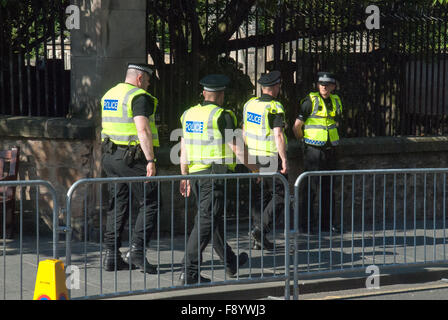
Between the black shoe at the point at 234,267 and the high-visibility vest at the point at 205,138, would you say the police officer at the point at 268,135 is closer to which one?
the black shoe at the point at 234,267

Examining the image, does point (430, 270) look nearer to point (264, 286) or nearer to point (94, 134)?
point (264, 286)

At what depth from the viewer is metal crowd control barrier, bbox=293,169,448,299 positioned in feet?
25.6

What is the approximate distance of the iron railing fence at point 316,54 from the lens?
1032cm

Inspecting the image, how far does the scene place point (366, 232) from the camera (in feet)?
30.0

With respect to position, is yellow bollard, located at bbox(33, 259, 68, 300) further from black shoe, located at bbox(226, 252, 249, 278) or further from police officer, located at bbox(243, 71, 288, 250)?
police officer, located at bbox(243, 71, 288, 250)

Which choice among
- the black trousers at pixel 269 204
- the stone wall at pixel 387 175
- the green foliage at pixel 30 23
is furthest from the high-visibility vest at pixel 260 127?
the green foliage at pixel 30 23

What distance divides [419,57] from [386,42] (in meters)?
0.65

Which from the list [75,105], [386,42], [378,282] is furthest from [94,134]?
[386,42]

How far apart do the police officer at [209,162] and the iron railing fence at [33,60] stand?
277 centimetres

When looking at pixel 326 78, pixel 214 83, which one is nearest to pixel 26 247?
pixel 214 83

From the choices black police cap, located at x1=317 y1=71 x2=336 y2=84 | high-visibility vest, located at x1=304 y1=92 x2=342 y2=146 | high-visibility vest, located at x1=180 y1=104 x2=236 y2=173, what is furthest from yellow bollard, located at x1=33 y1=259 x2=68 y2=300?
black police cap, located at x1=317 y1=71 x2=336 y2=84

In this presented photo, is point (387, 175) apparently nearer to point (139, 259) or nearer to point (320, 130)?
point (320, 130)

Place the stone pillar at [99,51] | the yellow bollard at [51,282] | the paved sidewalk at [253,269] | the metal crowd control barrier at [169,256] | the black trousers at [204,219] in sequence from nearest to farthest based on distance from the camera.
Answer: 1. the yellow bollard at [51,282]
2. the metal crowd control barrier at [169,256]
3. the paved sidewalk at [253,269]
4. the black trousers at [204,219]
5. the stone pillar at [99,51]

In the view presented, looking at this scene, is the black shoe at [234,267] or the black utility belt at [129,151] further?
the black utility belt at [129,151]
